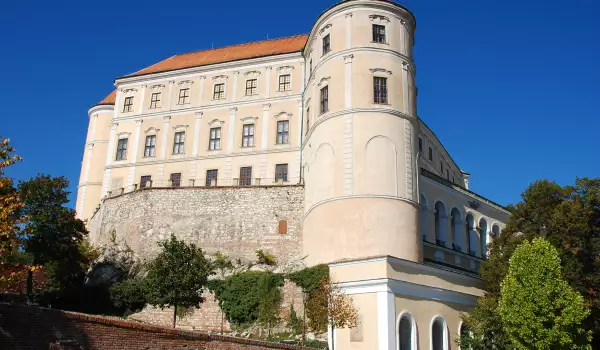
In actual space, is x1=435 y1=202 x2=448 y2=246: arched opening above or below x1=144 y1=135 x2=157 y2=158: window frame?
below

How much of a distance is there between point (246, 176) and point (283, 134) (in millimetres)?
4582

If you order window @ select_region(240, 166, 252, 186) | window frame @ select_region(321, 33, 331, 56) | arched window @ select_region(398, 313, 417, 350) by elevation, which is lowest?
arched window @ select_region(398, 313, 417, 350)

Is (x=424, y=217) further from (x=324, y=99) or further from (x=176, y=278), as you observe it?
(x=176, y=278)

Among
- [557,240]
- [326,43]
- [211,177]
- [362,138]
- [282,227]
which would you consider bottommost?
[557,240]

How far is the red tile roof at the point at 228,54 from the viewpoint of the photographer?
53906 millimetres

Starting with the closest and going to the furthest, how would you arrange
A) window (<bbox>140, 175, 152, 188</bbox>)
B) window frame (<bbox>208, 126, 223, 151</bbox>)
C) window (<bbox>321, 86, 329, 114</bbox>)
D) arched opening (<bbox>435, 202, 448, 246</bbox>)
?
window (<bbox>321, 86, 329, 114</bbox>) → arched opening (<bbox>435, 202, 448, 246</bbox>) → window frame (<bbox>208, 126, 223, 151</bbox>) → window (<bbox>140, 175, 152, 188</bbox>)

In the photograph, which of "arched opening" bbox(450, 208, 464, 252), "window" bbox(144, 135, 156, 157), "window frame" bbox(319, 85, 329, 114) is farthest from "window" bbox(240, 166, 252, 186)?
"arched opening" bbox(450, 208, 464, 252)

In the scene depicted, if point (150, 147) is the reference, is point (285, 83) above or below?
above

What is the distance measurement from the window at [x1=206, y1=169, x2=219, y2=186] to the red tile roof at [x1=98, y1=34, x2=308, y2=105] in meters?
10.3

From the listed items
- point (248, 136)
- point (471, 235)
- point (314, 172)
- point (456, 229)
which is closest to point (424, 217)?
point (456, 229)

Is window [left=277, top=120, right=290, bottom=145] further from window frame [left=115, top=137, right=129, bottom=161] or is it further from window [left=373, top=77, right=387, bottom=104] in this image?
window frame [left=115, top=137, right=129, bottom=161]

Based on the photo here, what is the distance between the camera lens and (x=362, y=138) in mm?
39562

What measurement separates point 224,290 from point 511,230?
18.6 meters

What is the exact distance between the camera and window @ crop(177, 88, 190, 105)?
178 feet
